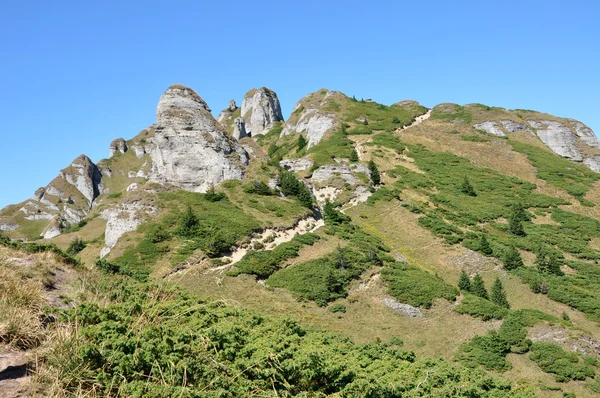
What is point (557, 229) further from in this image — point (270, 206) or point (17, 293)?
point (17, 293)

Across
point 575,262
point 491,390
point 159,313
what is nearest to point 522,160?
point 575,262

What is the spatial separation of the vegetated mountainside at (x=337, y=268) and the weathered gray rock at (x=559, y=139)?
449 millimetres

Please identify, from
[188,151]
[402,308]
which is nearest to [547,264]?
[402,308]

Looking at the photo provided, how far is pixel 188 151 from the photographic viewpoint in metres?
52.3

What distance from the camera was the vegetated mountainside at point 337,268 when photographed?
640 centimetres

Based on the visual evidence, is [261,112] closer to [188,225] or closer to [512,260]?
[188,225]

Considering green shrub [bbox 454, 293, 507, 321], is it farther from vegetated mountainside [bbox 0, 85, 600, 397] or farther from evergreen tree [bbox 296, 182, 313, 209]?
evergreen tree [bbox 296, 182, 313, 209]

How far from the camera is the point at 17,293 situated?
6.52m

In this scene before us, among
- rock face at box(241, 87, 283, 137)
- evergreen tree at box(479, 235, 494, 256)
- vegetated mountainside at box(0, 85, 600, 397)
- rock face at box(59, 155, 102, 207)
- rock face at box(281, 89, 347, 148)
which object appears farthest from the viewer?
rock face at box(59, 155, 102, 207)

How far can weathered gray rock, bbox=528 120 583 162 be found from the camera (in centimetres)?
8994

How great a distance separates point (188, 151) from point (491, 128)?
75289 mm

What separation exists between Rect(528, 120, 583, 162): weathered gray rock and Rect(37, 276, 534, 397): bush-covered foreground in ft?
329

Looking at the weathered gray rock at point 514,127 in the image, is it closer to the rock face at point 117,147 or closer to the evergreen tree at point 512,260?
the evergreen tree at point 512,260

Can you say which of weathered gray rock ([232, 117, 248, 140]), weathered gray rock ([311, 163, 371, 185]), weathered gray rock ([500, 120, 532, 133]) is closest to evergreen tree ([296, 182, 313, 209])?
weathered gray rock ([311, 163, 371, 185])
